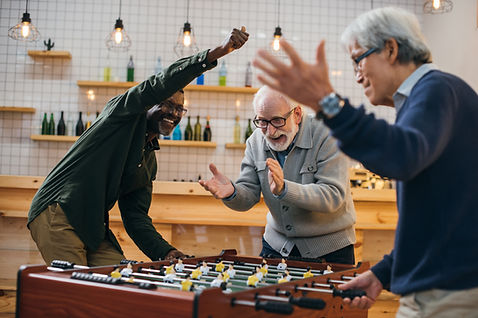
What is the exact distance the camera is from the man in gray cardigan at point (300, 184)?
2.55 m

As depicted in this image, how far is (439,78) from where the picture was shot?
4.05 ft

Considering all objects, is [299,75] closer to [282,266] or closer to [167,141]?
[282,266]

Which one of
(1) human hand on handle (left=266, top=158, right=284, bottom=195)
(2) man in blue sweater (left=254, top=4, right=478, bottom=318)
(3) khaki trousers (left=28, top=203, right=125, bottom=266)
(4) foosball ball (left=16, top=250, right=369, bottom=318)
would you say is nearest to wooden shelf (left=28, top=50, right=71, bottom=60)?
(3) khaki trousers (left=28, top=203, right=125, bottom=266)

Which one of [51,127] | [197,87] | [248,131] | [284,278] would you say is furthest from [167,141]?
[284,278]

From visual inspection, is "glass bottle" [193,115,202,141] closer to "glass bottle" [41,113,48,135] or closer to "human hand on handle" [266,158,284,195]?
"glass bottle" [41,113,48,135]

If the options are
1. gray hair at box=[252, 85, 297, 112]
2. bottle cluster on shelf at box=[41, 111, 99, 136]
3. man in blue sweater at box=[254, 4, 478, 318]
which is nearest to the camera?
man in blue sweater at box=[254, 4, 478, 318]

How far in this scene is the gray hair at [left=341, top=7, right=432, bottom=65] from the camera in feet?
4.42

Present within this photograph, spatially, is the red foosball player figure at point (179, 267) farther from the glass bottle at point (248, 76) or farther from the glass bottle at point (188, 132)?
the glass bottle at point (248, 76)

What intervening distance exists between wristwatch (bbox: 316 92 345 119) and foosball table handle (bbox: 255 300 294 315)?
50 cm

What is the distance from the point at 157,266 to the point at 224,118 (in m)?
4.08

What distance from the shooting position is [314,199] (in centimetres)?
241

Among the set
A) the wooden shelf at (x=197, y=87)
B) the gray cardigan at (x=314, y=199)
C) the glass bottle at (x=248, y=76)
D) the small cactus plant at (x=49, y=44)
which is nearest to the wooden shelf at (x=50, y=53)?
→ the small cactus plant at (x=49, y=44)

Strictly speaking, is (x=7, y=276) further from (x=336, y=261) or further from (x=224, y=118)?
(x=336, y=261)

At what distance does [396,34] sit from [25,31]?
15.2 feet
